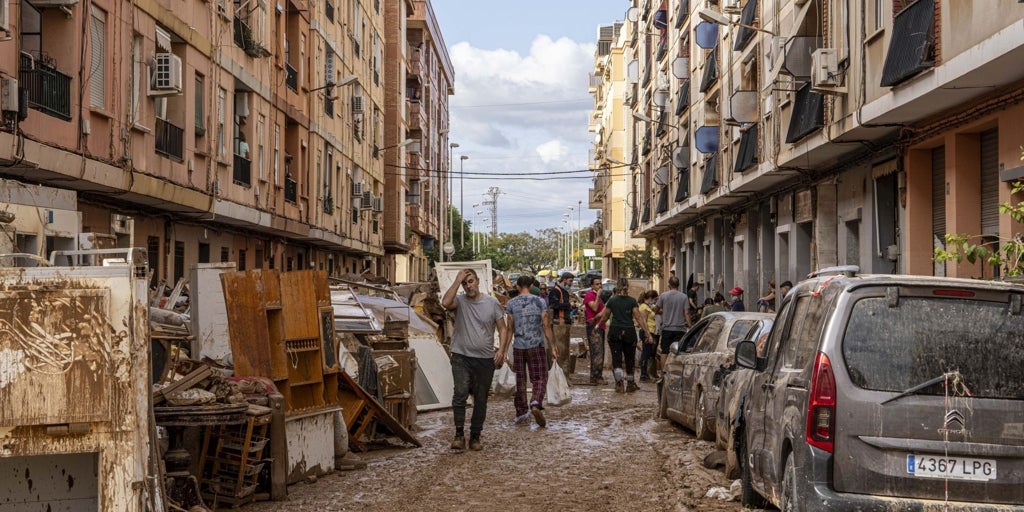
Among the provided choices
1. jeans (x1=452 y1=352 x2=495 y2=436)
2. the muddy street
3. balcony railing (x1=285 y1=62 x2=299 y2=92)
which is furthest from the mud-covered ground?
balcony railing (x1=285 y1=62 x2=299 y2=92)

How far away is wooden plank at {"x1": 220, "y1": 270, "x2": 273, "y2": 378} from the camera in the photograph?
9.94 meters

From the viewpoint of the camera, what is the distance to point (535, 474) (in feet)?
35.6

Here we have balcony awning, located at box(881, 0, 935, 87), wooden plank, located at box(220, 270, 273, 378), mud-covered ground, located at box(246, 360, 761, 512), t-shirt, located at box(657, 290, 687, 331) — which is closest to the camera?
mud-covered ground, located at box(246, 360, 761, 512)

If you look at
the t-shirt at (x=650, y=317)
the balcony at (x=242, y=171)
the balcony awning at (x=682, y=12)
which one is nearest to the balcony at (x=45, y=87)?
the balcony at (x=242, y=171)

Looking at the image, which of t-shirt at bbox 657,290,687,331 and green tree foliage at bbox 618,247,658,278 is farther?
green tree foliage at bbox 618,247,658,278

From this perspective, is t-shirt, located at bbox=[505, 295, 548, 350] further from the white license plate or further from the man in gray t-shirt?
the white license plate

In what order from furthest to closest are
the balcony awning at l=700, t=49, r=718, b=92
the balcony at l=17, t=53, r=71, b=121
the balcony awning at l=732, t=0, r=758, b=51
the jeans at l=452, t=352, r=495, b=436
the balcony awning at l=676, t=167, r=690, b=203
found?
1. the balcony awning at l=676, t=167, r=690, b=203
2. the balcony awning at l=700, t=49, r=718, b=92
3. the balcony awning at l=732, t=0, r=758, b=51
4. the balcony at l=17, t=53, r=71, b=121
5. the jeans at l=452, t=352, r=495, b=436

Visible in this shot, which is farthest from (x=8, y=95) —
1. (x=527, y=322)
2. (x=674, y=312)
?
(x=674, y=312)

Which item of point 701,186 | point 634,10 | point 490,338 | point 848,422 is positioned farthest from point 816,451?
point 634,10

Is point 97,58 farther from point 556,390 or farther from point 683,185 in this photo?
point 683,185

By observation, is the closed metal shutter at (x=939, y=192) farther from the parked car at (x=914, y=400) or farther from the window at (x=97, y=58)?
the window at (x=97, y=58)

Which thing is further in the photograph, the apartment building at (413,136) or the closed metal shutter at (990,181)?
the apartment building at (413,136)

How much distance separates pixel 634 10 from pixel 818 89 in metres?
38.9

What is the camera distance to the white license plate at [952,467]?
20.9 feet
